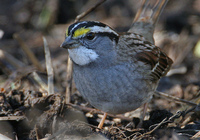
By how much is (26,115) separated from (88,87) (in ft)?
2.68

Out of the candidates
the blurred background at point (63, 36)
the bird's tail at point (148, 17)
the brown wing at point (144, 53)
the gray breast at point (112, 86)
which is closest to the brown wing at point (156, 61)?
the brown wing at point (144, 53)

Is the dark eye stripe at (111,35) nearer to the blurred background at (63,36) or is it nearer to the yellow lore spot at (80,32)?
the yellow lore spot at (80,32)

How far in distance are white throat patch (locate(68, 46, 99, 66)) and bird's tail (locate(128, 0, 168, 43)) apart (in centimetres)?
153

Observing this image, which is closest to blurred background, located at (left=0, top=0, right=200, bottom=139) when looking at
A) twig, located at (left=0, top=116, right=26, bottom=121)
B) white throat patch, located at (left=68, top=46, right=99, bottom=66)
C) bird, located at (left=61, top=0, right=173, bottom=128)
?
twig, located at (left=0, top=116, right=26, bottom=121)

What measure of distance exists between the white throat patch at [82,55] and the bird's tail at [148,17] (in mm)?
1528

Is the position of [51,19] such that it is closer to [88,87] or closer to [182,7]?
[182,7]

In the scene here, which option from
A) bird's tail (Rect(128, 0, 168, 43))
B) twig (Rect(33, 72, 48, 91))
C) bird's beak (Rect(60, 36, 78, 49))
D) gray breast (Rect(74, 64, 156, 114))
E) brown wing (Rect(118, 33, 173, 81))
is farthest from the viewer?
bird's tail (Rect(128, 0, 168, 43))

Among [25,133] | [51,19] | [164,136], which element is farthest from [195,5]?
[25,133]

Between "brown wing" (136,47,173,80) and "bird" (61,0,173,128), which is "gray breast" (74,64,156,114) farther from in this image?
"brown wing" (136,47,173,80)

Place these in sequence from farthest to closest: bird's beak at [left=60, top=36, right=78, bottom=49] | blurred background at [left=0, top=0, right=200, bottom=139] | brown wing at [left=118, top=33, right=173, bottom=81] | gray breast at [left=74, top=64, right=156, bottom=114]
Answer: blurred background at [left=0, top=0, right=200, bottom=139]
brown wing at [left=118, top=33, right=173, bottom=81]
gray breast at [left=74, top=64, right=156, bottom=114]
bird's beak at [left=60, top=36, right=78, bottom=49]

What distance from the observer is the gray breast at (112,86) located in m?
3.09

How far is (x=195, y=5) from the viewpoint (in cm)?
611

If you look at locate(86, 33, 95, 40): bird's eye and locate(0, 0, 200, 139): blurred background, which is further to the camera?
locate(0, 0, 200, 139): blurred background

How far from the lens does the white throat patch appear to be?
301 centimetres
